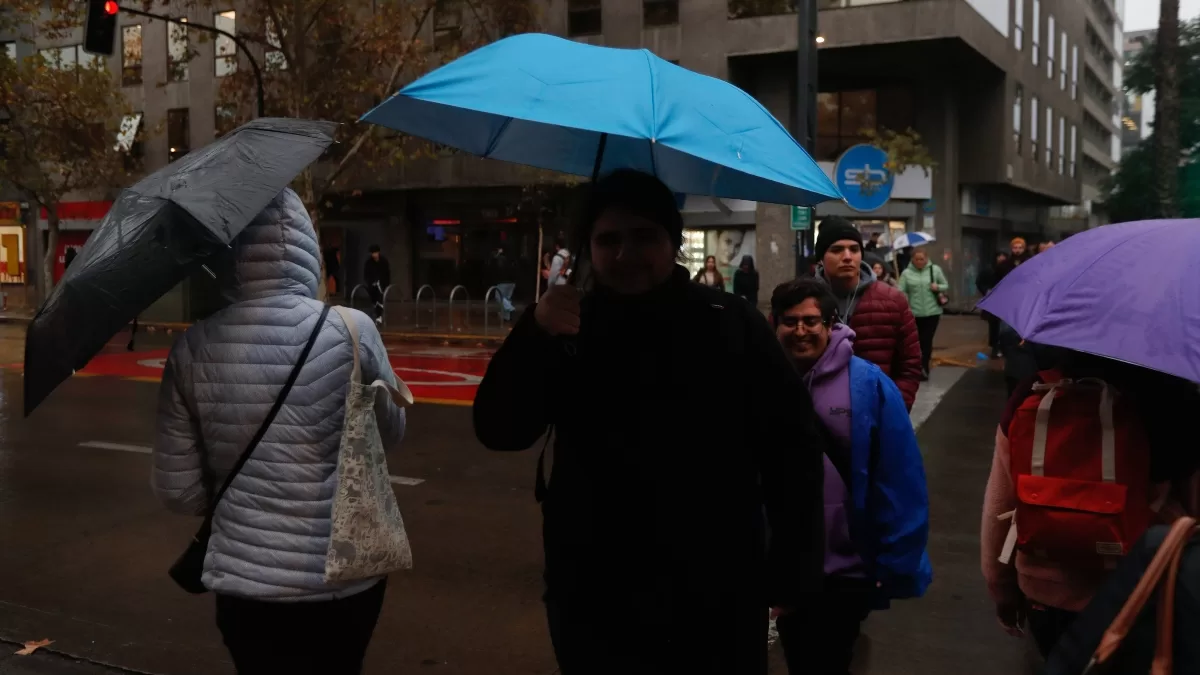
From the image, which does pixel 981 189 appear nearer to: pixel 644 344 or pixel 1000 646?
pixel 1000 646

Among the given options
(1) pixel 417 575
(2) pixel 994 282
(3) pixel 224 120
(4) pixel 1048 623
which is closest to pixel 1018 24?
(2) pixel 994 282

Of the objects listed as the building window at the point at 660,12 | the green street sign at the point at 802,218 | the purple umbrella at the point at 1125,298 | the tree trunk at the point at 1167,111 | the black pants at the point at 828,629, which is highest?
the building window at the point at 660,12

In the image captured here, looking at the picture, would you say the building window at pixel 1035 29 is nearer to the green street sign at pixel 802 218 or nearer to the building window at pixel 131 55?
the green street sign at pixel 802 218

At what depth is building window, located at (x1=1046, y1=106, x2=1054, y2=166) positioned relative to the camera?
3506 cm

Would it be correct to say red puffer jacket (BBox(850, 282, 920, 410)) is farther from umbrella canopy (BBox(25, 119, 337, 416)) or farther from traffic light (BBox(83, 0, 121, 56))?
traffic light (BBox(83, 0, 121, 56))

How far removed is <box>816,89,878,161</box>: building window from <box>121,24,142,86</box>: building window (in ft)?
79.0

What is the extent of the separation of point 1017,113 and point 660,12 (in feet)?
38.9

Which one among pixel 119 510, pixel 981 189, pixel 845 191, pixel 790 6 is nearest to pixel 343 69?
pixel 790 6

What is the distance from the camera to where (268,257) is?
8.46 ft

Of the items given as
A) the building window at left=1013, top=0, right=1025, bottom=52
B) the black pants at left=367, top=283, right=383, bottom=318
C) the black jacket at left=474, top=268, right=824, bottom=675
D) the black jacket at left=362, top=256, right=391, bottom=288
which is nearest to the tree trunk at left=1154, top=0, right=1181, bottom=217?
the black jacket at left=474, top=268, right=824, bottom=675

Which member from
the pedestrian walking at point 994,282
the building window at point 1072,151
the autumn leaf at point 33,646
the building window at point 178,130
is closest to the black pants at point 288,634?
the autumn leaf at point 33,646

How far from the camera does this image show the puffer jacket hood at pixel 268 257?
2568mm

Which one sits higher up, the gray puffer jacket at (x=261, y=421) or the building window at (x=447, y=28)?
the building window at (x=447, y=28)

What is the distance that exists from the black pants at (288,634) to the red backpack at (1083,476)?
1831 millimetres
